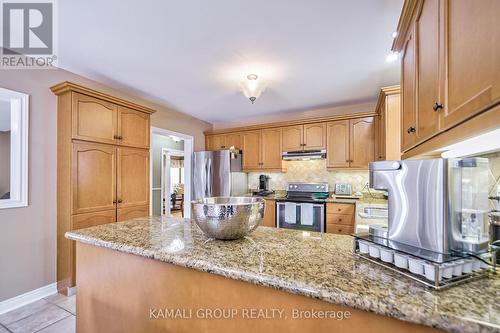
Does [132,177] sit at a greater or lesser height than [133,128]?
lesser

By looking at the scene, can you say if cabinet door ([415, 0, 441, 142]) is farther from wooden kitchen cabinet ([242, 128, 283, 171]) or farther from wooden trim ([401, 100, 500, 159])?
wooden kitchen cabinet ([242, 128, 283, 171])

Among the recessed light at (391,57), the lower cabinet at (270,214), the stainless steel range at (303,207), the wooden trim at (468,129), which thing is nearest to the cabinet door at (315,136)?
the stainless steel range at (303,207)

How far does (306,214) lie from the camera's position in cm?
355

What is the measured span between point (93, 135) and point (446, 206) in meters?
3.00

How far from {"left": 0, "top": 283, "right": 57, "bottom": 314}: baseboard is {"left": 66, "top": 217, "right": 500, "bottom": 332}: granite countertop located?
1784 mm

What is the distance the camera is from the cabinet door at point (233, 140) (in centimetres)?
461

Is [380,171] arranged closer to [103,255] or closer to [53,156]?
[103,255]

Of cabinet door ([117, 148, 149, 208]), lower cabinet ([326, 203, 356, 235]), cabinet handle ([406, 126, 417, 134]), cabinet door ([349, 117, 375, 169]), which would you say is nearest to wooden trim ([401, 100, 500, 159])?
cabinet handle ([406, 126, 417, 134])

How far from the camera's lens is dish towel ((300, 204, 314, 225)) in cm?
351

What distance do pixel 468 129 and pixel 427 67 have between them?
1.64ft

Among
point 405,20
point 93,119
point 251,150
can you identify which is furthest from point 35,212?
point 405,20

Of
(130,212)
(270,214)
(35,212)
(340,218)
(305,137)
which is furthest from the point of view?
(305,137)

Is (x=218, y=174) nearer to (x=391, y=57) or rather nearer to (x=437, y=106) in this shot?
(x=391, y=57)

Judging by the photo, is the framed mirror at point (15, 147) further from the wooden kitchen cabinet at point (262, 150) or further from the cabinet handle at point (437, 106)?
the cabinet handle at point (437, 106)
